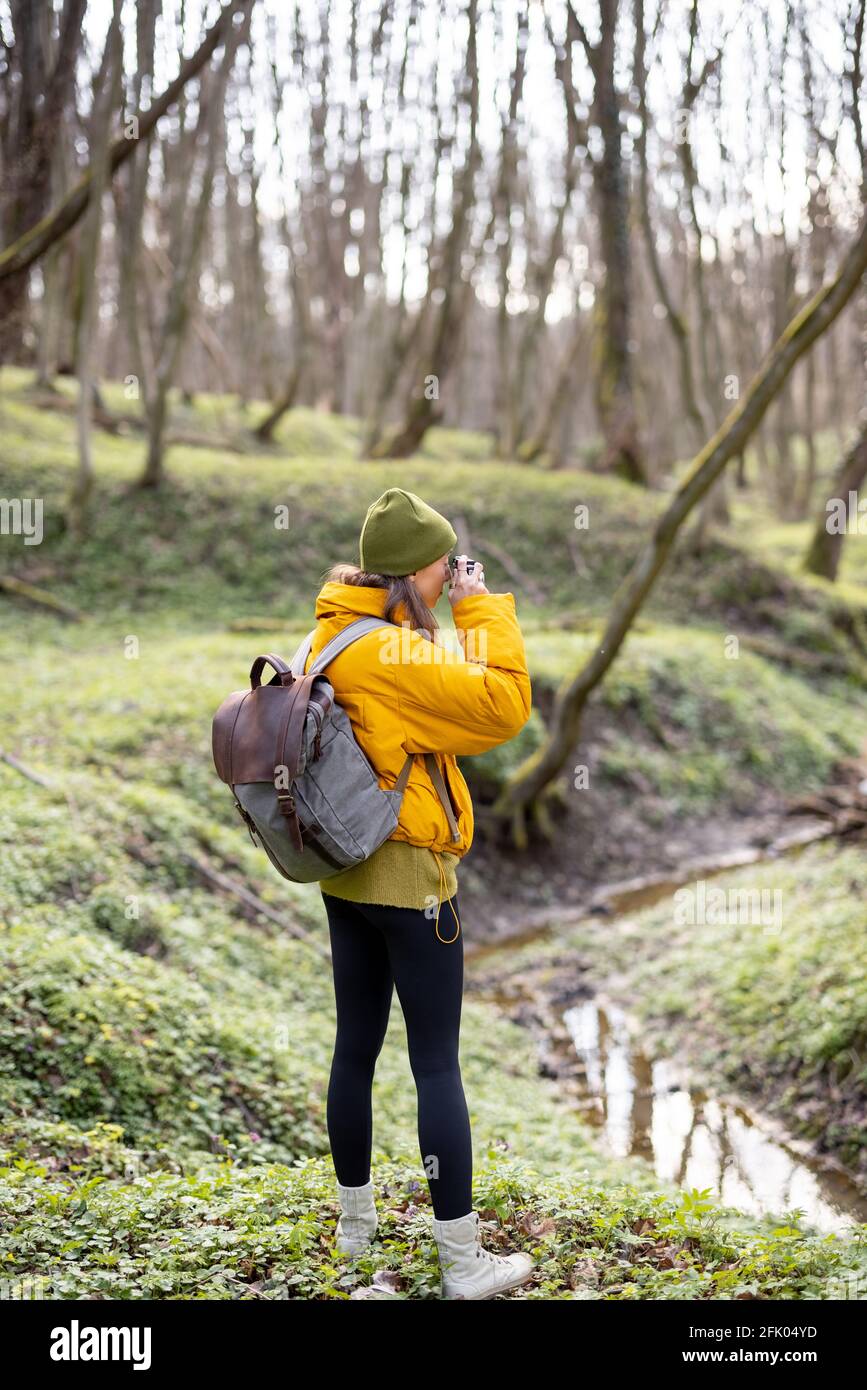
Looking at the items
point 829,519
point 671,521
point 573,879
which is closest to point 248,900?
point 573,879

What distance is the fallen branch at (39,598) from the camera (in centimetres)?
1288

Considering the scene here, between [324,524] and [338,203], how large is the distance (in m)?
14.5

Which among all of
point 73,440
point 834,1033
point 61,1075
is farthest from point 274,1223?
point 73,440

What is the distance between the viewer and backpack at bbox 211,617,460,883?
3000 millimetres

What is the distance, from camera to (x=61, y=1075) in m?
4.79

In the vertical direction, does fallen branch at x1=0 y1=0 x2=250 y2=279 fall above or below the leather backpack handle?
above

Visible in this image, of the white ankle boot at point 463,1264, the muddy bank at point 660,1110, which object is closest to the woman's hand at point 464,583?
the white ankle boot at point 463,1264

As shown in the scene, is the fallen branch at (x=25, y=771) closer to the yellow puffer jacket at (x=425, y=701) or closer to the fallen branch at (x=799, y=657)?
the yellow puffer jacket at (x=425, y=701)

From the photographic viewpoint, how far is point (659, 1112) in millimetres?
6340

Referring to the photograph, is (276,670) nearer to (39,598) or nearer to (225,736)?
(225,736)

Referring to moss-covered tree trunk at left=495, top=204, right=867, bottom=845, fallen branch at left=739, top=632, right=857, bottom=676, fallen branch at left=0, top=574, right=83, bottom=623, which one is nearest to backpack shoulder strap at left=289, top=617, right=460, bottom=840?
moss-covered tree trunk at left=495, top=204, right=867, bottom=845

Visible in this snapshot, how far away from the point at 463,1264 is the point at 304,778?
146 centimetres

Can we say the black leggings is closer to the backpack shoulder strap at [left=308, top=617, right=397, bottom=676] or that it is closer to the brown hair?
the backpack shoulder strap at [left=308, top=617, right=397, bottom=676]

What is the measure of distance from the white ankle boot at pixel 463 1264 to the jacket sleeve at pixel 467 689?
1.34 metres
